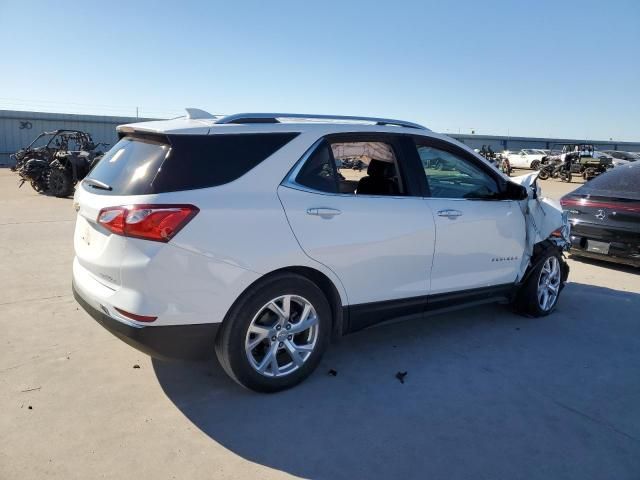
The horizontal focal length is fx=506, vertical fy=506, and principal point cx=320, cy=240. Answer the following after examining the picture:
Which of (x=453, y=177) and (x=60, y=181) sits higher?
(x=453, y=177)

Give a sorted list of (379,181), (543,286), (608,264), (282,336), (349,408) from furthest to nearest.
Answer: (608,264) < (543,286) < (379,181) < (282,336) < (349,408)

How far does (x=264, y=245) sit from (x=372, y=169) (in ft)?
4.98

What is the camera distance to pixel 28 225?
9219 millimetres

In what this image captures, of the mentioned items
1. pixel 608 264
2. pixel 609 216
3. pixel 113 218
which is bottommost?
pixel 608 264

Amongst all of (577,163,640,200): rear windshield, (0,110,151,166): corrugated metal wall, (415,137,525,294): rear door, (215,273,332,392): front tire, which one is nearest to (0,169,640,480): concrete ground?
(215,273,332,392): front tire

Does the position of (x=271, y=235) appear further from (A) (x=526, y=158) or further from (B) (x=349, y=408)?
(A) (x=526, y=158)

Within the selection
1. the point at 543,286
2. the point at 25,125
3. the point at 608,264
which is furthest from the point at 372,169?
the point at 25,125

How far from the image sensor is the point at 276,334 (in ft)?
10.9

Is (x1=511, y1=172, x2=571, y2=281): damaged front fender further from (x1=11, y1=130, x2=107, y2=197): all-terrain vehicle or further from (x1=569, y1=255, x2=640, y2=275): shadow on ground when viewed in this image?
(x1=11, y1=130, x2=107, y2=197): all-terrain vehicle

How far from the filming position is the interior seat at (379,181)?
397 centimetres

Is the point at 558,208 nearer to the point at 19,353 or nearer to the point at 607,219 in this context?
the point at 607,219

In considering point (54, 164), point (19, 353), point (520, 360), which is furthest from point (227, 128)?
point (54, 164)

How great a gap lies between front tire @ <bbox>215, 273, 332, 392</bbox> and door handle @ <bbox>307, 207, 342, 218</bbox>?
0.44 metres

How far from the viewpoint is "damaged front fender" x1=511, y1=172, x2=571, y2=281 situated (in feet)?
15.9
